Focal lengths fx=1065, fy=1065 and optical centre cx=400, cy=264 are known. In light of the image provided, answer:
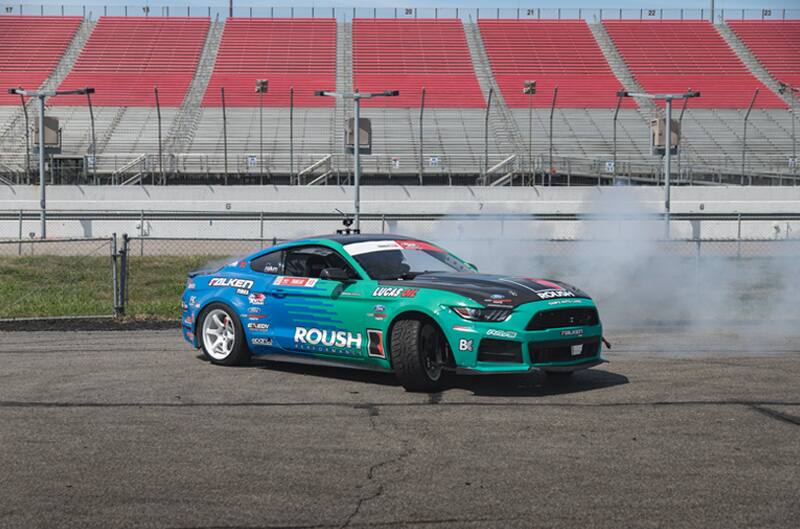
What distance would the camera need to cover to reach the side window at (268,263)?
10273mm

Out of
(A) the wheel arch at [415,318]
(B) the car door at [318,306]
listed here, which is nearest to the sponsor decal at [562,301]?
(A) the wheel arch at [415,318]

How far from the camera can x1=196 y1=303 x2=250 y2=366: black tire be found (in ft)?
33.6

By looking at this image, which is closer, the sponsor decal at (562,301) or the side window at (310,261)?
the sponsor decal at (562,301)

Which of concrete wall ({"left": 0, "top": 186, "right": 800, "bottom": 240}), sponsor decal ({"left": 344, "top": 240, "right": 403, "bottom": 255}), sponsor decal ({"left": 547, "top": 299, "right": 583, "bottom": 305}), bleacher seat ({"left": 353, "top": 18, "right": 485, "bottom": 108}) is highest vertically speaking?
bleacher seat ({"left": 353, "top": 18, "right": 485, "bottom": 108})

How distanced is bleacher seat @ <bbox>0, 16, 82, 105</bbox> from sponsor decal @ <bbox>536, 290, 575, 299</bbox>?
4643cm

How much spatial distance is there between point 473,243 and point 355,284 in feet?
27.4

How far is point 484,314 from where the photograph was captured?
8539 millimetres

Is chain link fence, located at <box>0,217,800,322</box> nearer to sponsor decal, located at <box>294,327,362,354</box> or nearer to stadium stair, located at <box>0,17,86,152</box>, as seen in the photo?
sponsor decal, located at <box>294,327,362,354</box>

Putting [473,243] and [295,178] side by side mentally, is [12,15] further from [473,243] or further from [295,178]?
[473,243]

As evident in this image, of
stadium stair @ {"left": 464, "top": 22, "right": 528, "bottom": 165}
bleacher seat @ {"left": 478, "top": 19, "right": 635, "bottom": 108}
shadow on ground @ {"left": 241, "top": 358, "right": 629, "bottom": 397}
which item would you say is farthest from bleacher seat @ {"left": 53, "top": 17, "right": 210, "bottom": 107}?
shadow on ground @ {"left": 241, "top": 358, "right": 629, "bottom": 397}

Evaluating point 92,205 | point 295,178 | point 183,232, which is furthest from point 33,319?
point 295,178

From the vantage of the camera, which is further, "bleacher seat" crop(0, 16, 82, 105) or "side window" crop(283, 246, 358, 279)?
"bleacher seat" crop(0, 16, 82, 105)

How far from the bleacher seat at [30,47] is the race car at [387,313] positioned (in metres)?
44.0

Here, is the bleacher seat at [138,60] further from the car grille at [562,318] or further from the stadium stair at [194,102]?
the car grille at [562,318]
